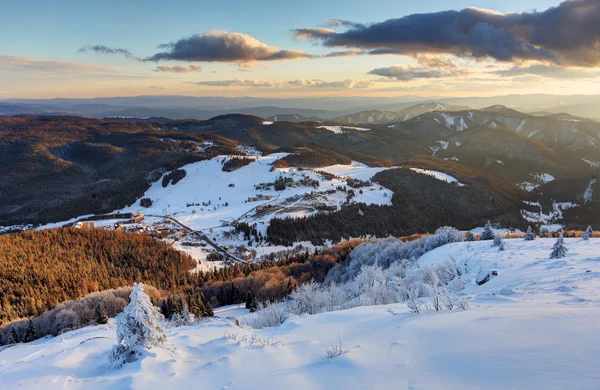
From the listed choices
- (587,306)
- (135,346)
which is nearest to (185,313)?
(135,346)

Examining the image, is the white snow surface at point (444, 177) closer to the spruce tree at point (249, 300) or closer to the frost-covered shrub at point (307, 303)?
the spruce tree at point (249, 300)

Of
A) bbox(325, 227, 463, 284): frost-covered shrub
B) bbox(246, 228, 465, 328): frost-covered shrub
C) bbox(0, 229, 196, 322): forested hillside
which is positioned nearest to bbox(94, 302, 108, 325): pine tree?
bbox(0, 229, 196, 322): forested hillside

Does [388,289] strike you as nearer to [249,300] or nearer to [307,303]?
[307,303]

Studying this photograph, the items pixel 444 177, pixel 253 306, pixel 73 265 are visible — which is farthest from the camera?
pixel 444 177

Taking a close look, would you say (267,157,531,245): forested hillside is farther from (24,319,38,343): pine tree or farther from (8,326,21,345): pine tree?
(8,326,21,345): pine tree

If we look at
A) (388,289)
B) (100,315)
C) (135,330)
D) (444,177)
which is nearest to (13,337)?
(100,315)
